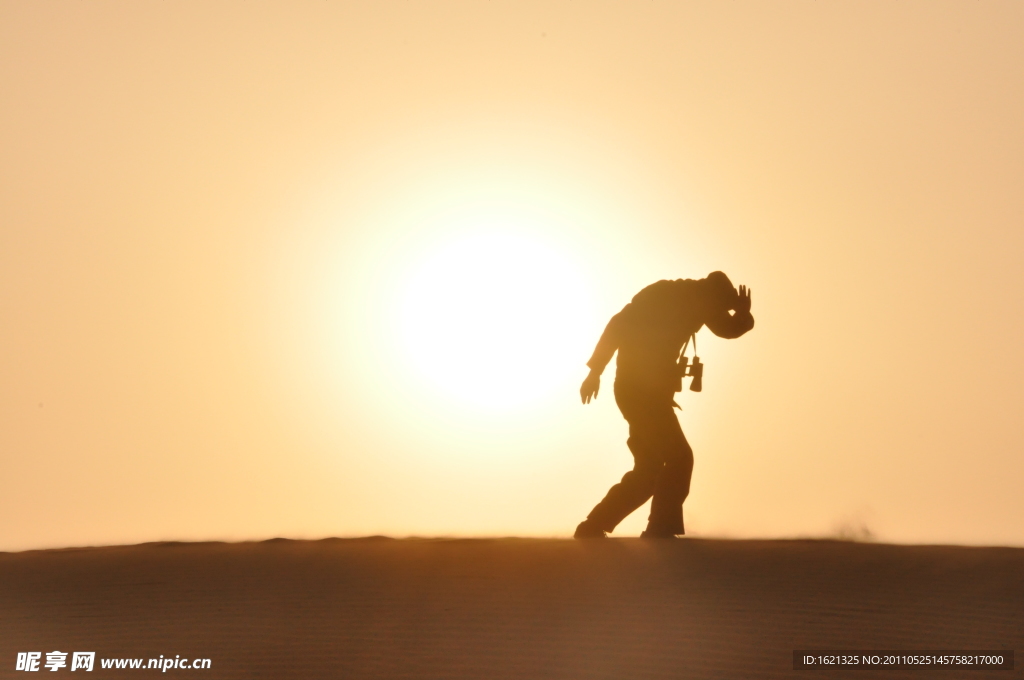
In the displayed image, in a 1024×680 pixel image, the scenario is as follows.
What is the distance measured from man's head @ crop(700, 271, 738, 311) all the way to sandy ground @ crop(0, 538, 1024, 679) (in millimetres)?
2138

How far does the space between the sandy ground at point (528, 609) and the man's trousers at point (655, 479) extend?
71 centimetres

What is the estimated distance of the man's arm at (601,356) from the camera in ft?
31.2

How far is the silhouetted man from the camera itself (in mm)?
9219

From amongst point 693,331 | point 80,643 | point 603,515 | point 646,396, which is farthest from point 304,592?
point 693,331

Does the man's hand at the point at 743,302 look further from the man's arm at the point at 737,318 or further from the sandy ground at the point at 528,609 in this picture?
the sandy ground at the point at 528,609

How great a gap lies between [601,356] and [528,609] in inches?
135

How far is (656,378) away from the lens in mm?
9414

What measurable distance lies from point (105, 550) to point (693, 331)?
535cm

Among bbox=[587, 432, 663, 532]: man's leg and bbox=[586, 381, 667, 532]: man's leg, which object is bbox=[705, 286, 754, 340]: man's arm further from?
bbox=[587, 432, 663, 532]: man's leg

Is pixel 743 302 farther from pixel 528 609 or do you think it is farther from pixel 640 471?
pixel 528 609

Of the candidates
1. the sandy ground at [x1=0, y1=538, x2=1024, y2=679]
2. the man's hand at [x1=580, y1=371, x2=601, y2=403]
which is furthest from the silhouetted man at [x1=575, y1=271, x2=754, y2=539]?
the sandy ground at [x1=0, y1=538, x2=1024, y2=679]

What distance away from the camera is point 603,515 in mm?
9219

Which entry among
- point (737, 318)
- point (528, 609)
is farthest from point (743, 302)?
point (528, 609)

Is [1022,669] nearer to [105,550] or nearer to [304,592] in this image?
[304,592]
